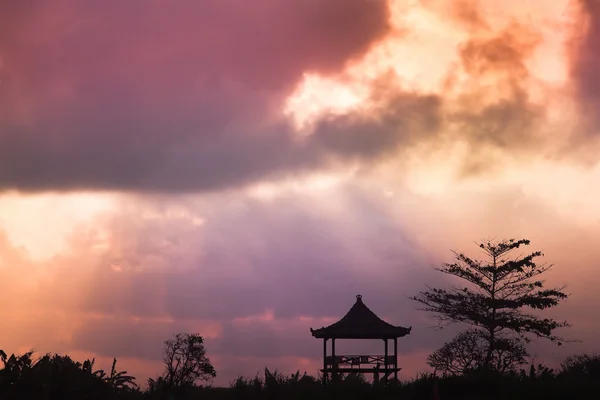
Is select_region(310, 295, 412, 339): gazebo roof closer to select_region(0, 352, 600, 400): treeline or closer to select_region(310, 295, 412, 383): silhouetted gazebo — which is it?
select_region(310, 295, 412, 383): silhouetted gazebo

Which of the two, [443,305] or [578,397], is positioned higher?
[443,305]

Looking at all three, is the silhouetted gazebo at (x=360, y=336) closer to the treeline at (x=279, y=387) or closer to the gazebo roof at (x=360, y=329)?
the gazebo roof at (x=360, y=329)

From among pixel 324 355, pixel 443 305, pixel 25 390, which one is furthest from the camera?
pixel 443 305

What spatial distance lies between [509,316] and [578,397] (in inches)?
809

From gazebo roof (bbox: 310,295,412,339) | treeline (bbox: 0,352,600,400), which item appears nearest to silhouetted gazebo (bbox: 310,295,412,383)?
gazebo roof (bbox: 310,295,412,339)

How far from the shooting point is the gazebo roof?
46.5 metres

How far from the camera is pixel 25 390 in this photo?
89.4 feet

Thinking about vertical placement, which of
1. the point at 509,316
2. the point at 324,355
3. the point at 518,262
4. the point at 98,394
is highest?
the point at 518,262

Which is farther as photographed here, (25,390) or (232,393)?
(232,393)

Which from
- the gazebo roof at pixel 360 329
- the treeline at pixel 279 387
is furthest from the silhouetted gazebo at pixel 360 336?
the treeline at pixel 279 387

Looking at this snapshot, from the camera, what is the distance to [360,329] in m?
46.6

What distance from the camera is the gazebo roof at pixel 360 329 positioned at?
46.5 metres

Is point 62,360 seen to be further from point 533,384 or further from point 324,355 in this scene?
point 324,355

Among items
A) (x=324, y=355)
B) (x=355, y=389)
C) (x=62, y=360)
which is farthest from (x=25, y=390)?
(x=324, y=355)
